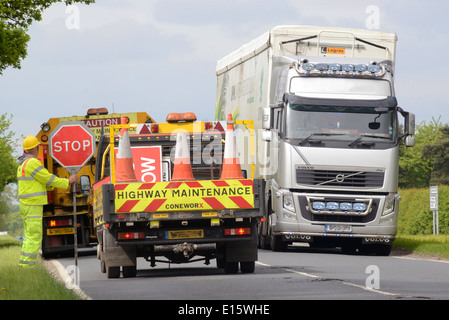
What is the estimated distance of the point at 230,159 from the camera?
612 inches

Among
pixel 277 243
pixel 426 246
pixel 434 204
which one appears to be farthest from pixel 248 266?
pixel 434 204

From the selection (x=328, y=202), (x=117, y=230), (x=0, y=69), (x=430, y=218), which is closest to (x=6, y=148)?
(x=430, y=218)

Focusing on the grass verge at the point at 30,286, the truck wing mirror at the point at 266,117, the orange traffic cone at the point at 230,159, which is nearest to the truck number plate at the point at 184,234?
the orange traffic cone at the point at 230,159

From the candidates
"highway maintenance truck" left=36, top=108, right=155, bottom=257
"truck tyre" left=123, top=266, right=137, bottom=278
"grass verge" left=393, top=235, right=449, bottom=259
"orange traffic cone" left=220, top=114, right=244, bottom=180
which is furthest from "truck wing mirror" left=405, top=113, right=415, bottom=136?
"truck tyre" left=123, top=266, right=137, bottom=278

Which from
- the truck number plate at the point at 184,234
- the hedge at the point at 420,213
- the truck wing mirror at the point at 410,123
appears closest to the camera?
the truck number plate at the point at 184,234

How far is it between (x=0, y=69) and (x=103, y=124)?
11.5 ft

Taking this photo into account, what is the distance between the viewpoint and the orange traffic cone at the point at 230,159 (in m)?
15.5

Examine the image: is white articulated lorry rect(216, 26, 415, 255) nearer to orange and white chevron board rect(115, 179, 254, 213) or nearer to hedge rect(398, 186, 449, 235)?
orange and white chevron board rect(115, 179, 254, 213)

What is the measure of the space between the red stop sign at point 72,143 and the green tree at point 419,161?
59.3m

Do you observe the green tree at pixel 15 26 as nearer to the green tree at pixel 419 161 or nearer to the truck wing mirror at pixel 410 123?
the truck wing mirror at pixel 410 123

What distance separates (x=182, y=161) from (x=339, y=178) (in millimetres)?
7829

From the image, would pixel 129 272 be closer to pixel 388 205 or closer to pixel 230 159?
pixel 230 159

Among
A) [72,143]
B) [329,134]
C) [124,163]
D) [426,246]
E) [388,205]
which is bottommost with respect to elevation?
[426,246]
